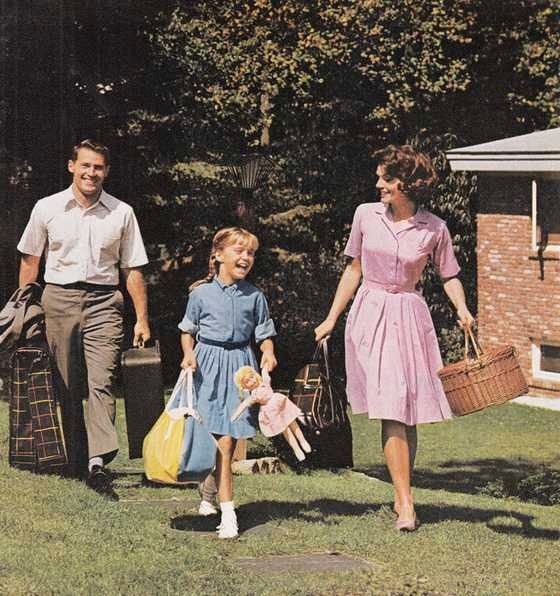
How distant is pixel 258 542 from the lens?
6.75 m

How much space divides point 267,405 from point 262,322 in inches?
20.2

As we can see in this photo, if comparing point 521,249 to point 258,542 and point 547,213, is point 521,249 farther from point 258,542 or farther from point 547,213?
point 258,542

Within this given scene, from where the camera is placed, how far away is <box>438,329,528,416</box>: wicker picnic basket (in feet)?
23.8

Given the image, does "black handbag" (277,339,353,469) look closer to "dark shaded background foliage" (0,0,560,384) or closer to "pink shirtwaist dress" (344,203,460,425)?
"pink shirtwaist dress" (344,203,460,425)

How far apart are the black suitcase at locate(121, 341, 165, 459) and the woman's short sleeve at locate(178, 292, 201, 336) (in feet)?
3.38

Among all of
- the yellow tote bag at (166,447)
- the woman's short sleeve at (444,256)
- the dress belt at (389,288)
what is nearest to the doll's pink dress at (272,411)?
the yellow tote bag at (166,447)

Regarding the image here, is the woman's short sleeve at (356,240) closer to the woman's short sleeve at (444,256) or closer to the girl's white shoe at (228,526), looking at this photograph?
the woman's short sleeve at (444,256)

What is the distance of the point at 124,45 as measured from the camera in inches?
Result: 1000

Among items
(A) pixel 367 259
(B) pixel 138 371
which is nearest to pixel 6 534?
(B) pixel 138 371

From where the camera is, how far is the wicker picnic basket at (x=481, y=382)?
725 cm

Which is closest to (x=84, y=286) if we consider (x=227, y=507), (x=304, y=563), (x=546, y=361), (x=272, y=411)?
(x=272, y=411)

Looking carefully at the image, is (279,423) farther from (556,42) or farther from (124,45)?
(556,42)

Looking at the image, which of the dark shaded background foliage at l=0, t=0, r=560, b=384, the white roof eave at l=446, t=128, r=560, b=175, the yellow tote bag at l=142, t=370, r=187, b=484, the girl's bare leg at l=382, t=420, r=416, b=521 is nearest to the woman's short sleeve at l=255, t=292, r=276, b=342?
the yellow tote bag at l=142, t=370, r=187, b=484

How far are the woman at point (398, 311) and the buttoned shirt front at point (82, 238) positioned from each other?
5.54 feet
